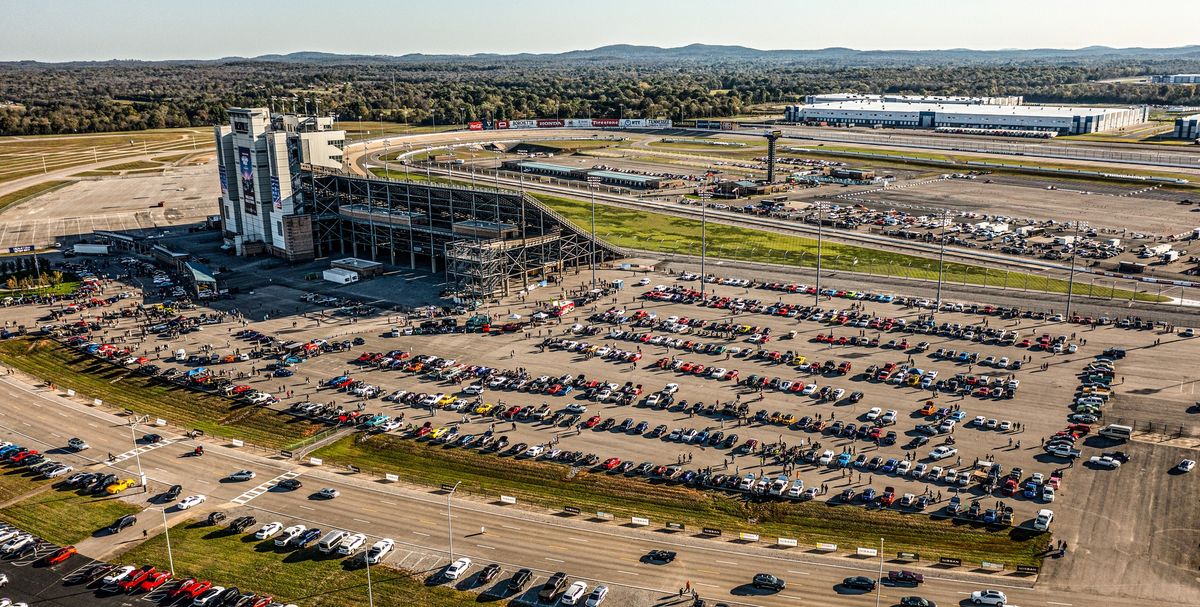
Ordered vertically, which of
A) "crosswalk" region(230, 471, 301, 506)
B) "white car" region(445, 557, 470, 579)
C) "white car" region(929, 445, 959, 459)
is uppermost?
"white car" region(929, 445, 959, 459)

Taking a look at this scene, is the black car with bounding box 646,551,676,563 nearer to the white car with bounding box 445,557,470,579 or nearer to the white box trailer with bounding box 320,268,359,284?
the white car with bounding box 445,557,470,579

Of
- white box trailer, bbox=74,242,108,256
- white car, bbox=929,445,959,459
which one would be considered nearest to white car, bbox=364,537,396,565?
white car, bbox=929,445,959,459

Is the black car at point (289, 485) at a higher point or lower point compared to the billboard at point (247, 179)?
lower

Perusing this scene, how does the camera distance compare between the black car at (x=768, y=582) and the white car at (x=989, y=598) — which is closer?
the white car at (x=989, y=598)

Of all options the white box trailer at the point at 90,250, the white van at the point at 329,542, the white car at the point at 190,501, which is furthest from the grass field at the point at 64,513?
the white box trailer at the point at 90,250

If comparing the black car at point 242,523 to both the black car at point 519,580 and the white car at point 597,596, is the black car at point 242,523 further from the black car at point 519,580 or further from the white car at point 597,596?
the white car at point 597,596

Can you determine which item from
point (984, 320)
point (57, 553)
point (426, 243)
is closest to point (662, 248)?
point (426, 243)
